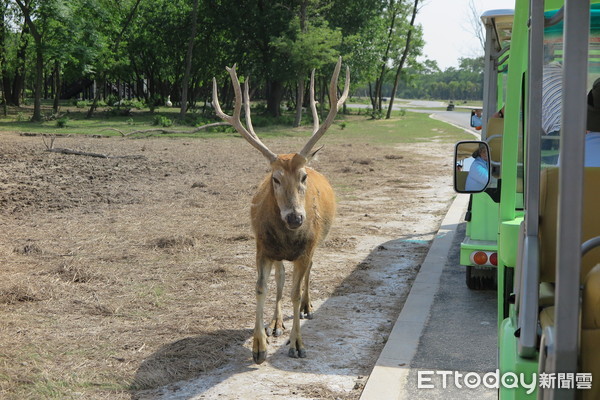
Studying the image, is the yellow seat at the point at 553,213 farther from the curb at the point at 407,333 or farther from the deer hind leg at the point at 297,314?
the deer hind leg at the point at 297,314

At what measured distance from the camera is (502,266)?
11.2ft

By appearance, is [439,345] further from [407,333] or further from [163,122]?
[163,122]

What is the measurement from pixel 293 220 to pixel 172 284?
2518 mm

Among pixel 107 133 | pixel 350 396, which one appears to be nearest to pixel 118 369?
pixel 350 396

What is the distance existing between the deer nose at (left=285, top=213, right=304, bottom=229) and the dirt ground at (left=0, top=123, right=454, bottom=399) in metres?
1.05

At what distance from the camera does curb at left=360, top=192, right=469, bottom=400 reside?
15.7 ft

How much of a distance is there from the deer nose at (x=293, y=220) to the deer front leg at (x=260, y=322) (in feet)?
1.78

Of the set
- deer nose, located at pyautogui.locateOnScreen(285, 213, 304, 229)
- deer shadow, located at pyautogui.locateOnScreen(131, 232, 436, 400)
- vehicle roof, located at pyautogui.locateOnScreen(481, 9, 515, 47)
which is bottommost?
deer shadow, located at pyautogui.locateOnScreen(131, 232, 436, 400)

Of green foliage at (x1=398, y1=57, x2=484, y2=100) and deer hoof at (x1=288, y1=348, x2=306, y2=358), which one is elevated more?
green foliage at (x1=398, y1=57, x2=484, y2=100)

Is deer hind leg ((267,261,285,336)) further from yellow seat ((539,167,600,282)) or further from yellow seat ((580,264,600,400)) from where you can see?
yellow seat ((580,264,600,400))

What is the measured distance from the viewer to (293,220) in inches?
206

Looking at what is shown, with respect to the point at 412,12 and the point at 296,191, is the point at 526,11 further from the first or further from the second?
the point at 412,12

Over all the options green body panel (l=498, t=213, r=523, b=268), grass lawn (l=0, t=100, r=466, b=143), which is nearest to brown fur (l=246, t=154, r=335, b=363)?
green body panel (l=498, t=213, r=523, b=268)

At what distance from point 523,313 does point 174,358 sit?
3498 mm
